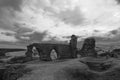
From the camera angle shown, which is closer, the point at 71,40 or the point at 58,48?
the point at 58,48

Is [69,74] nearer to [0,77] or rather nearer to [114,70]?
[114,70]

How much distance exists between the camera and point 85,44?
39.2 metres

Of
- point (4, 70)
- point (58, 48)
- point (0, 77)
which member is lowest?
point (0, 77)

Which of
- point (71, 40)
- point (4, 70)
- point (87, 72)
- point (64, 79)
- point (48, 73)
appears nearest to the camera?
point (64, 79)

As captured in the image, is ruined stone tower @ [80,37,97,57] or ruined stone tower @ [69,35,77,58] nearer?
ruined stone tower @ [80,37,97,57]

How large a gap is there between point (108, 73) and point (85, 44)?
64.2 feet

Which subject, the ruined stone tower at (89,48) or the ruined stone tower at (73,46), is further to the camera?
the ruined stone tower at (73,46)

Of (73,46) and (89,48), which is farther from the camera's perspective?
(73,46)

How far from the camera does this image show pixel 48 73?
17.9 m

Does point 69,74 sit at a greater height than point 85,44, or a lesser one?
lesser

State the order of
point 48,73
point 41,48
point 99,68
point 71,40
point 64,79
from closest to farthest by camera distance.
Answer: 1. point 64,79
2. point 48,73
3. point 99,68
4. point 41,48
5. point 71,40

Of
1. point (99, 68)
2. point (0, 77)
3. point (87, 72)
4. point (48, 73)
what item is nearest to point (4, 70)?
point (0, 77)

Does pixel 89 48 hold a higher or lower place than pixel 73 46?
lower

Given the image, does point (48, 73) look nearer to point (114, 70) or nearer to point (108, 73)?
point (108, 73)
